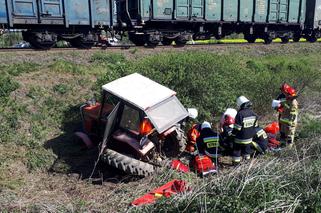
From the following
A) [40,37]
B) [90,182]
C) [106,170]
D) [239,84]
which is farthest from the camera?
[40,37]

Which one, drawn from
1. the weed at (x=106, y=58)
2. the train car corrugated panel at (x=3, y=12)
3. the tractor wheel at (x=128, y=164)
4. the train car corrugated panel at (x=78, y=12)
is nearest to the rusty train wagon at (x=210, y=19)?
the train car corrugated panel at (x=78, y=12)

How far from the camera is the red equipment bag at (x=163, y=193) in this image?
495 centimetres

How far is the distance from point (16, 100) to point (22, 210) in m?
4.91

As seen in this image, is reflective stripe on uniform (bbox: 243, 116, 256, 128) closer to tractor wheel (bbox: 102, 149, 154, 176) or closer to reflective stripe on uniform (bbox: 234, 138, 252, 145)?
reflective stripe on uniform (bbox: 234, 138, 252, 145)

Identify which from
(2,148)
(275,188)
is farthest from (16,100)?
(275,188)

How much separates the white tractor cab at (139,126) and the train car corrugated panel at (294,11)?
21.0 meters

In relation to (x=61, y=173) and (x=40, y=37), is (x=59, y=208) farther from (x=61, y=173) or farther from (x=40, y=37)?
(x=40, y=37)

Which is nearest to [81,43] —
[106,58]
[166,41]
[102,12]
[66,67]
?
[102,12]

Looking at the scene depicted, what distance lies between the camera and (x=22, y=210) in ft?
15.7

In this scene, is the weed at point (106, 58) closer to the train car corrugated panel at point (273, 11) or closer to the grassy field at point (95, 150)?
the grassy field at point (95, 150)

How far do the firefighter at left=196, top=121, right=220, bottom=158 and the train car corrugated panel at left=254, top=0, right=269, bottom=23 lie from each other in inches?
675

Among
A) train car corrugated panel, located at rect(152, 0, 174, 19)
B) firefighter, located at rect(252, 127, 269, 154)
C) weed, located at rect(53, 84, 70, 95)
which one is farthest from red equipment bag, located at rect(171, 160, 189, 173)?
train car corrugated panel, located at rect(152, 0, 174, 19)

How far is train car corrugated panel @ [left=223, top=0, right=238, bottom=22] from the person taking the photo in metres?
20.6

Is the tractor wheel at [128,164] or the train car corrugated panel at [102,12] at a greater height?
the train car corrugated panel at [102,12]
